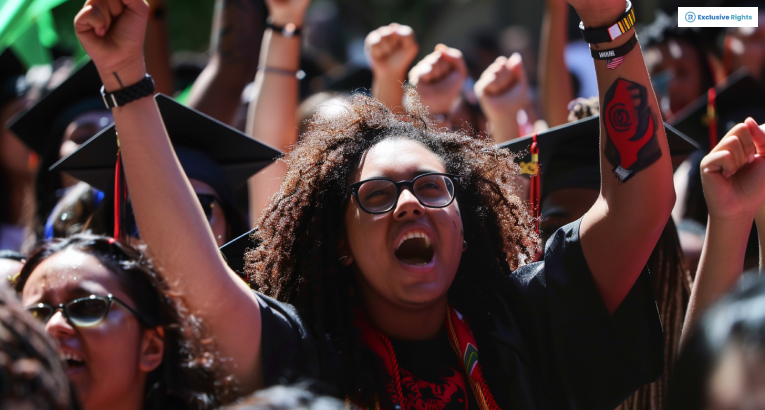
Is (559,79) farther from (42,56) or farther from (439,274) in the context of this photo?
(42,56)

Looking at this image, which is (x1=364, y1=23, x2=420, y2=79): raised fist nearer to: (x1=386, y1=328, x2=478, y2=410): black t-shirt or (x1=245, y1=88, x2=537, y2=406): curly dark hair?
(x1=245, y1=88, x2=537, y2=406): curly dark hair

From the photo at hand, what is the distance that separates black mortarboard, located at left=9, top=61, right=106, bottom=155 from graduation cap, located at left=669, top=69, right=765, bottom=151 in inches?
113

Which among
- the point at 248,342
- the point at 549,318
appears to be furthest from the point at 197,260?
the point at 549,318

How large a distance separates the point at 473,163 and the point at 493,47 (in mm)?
5389

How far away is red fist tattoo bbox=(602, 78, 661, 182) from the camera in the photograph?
1.78 meters

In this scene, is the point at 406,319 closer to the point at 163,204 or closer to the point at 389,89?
the point at 163,204

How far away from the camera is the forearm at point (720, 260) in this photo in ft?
6.21

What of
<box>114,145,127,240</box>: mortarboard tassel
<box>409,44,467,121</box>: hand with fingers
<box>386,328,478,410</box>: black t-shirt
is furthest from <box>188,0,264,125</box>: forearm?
<box>386,328,478,410</box>: black t-shirt

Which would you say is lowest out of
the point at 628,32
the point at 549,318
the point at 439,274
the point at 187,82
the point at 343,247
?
the point at 549,318

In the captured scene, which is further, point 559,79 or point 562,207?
point 559,79

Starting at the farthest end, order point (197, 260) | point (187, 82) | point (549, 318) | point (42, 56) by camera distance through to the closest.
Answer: point (187, 82)
point (42, 56)
point (549, 318)
point (197, 260)

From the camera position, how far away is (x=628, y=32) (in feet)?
5.75

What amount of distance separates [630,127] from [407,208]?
63 cm

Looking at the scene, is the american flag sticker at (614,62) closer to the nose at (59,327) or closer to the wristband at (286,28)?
the nose at (59,327)
